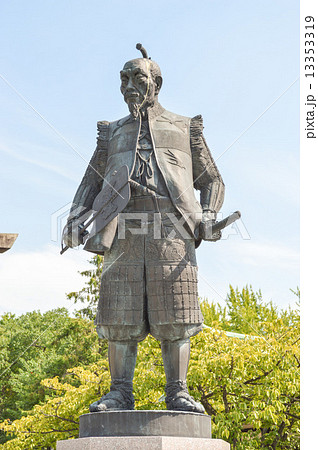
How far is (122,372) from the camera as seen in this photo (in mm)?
5000

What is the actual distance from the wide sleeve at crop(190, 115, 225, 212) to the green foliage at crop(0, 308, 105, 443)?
1595 centimetres

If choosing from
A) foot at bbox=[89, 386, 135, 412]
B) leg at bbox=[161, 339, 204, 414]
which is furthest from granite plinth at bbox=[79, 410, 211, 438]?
leg at bbox=[161, 339, 204, 414]

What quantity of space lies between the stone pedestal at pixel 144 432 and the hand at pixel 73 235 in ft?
5.21

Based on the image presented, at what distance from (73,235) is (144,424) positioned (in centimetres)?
187

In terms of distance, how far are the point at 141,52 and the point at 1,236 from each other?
92.1 inches

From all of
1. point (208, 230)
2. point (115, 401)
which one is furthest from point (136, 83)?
point (115, 401)

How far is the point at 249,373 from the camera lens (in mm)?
12594

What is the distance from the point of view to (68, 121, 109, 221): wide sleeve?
5.62 m

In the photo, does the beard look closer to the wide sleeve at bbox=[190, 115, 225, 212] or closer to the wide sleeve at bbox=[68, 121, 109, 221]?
the wide sleeve at bbox=[68, 121, 109, 221]

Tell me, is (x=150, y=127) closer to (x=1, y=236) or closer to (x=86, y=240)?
(x=86, y=240)

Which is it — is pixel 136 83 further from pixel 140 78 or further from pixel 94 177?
pixel 94 177

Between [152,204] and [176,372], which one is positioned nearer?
[176,372]

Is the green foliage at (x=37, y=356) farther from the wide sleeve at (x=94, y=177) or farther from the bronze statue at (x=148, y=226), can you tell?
the bronze statue at (x=148, y=226)

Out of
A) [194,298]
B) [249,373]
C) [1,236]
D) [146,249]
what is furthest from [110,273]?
[249,373]
